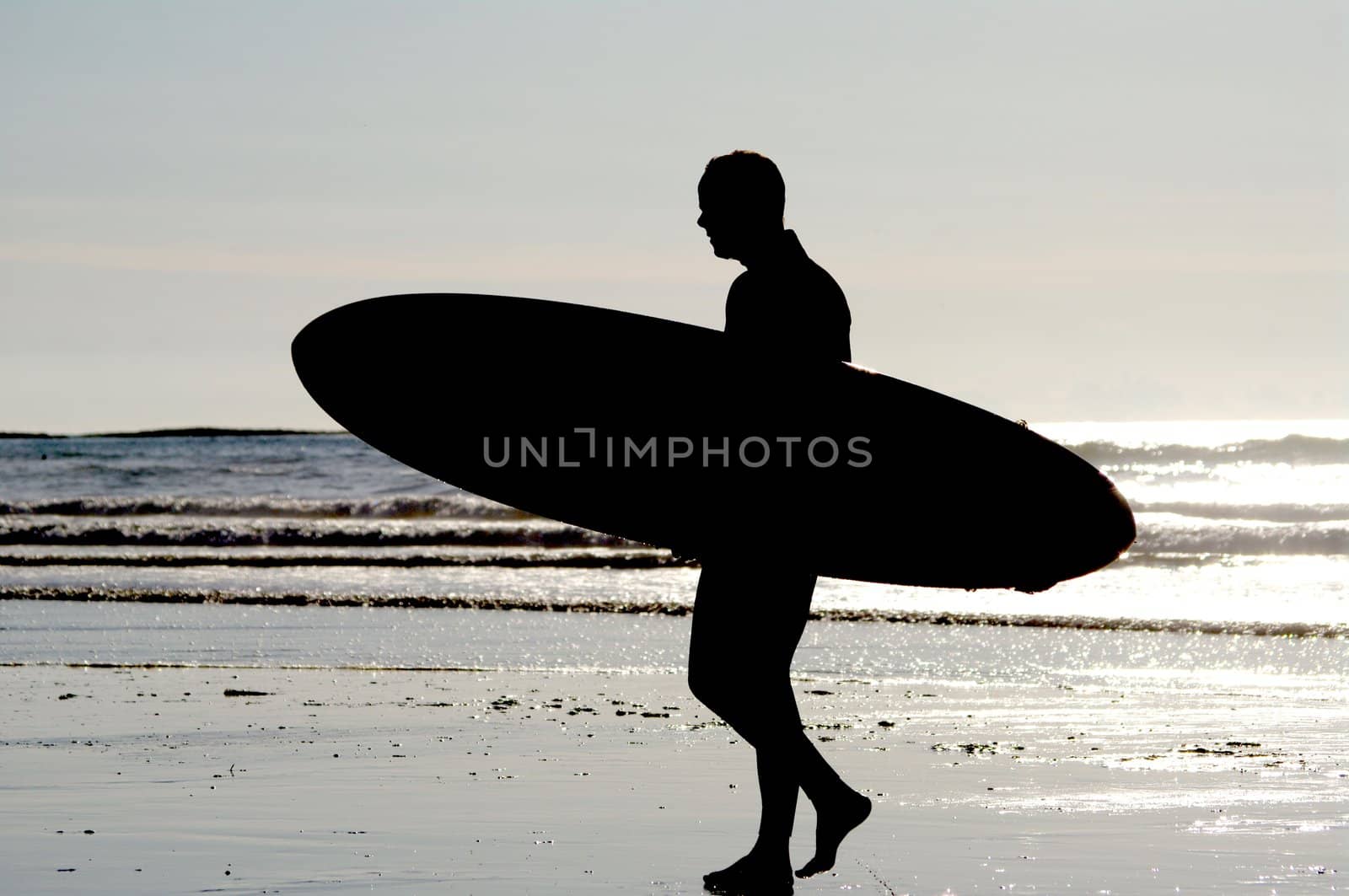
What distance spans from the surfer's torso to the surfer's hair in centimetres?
12

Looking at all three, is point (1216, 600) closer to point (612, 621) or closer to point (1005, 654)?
point (1005, 654)

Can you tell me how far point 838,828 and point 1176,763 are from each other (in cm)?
263

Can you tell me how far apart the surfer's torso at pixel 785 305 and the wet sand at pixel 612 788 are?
155cm

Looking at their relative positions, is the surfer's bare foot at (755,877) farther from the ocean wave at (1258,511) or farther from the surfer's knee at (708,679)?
the ocean wave at (1258,511)

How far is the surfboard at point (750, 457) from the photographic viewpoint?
4.94 m

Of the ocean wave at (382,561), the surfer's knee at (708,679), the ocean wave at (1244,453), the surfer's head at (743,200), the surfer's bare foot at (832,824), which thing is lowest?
the surfer's bare foot at (832,824)

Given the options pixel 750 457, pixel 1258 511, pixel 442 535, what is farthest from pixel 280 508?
pixel 750 457

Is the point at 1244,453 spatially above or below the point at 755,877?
above

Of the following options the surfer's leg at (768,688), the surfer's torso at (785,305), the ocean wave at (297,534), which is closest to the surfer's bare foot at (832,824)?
the surfer's leg at (768,688)

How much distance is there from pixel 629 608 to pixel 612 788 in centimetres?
845

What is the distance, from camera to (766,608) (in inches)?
178

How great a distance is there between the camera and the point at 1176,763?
6691 millimetres

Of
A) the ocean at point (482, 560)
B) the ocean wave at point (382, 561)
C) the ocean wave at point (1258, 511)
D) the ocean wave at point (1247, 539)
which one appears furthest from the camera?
the ocean wave at point (1258, 511)

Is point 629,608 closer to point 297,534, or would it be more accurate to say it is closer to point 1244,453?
point 297,534
